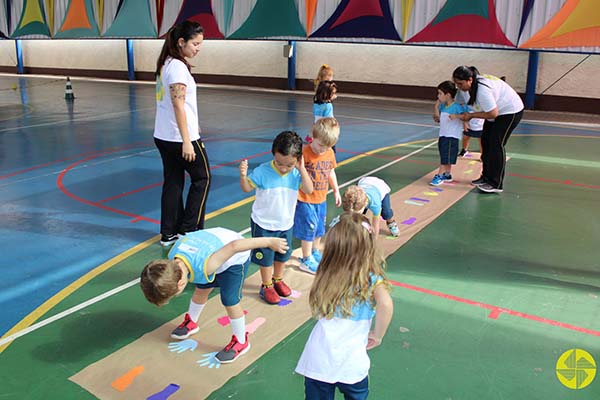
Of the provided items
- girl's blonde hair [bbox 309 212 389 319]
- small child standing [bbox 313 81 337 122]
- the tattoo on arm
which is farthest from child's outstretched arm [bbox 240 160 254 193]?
small child standing [bbox 313 81 337 122]

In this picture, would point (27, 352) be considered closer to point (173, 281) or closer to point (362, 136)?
point (173, 281)

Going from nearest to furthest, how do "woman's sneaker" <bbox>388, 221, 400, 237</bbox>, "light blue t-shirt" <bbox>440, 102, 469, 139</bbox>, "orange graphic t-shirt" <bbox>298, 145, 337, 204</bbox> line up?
"orange graphic t-shirt" <bbox>298, 145, 337, 204</bbox> < "woman's sneaker" <bbox>388, 221, 400, 237</bbox> < "light blue t-shirt" <bbox>440, 102, 469, 139</bbox>

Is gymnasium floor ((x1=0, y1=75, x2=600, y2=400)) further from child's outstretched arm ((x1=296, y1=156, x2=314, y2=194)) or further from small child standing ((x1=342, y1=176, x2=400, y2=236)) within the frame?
child's outstretched arm ((x1=296, y1=156, x2=314, y2=194))

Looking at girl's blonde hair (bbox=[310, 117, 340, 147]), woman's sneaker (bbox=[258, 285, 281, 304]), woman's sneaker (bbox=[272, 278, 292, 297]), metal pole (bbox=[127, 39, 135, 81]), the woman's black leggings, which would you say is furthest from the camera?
metal pole (bbox=[127, 39, 135, 81])

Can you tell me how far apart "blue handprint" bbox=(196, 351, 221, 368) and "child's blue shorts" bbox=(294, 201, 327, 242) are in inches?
54.2

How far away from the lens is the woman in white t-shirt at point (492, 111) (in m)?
6.34

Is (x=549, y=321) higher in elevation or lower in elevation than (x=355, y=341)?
lower

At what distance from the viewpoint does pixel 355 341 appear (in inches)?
86.2

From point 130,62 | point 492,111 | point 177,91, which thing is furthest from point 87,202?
point 130,62

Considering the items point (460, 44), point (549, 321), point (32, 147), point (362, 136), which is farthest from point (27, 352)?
point (460, 44)

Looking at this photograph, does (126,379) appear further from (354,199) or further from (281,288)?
(354,199)

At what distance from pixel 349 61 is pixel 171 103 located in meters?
15.7

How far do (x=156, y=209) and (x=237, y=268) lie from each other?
3.22 metres

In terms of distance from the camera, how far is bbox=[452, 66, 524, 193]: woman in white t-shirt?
6344mm
